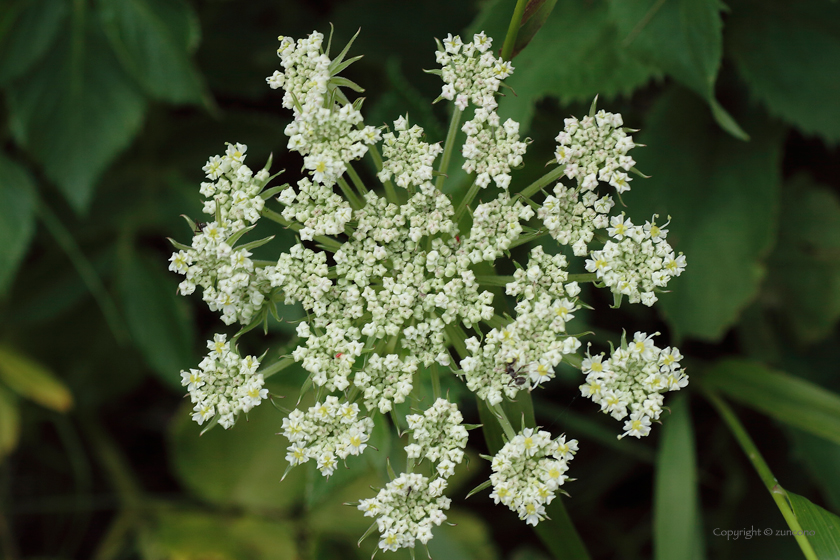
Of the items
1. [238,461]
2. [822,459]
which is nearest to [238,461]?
[238,461]

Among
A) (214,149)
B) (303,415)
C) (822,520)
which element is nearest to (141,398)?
(214,149)

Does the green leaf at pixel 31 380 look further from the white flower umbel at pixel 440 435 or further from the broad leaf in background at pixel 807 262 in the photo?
the broad leaf in background at pixel 807 262

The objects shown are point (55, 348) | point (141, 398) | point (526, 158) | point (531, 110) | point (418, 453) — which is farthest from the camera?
point (141, 398)

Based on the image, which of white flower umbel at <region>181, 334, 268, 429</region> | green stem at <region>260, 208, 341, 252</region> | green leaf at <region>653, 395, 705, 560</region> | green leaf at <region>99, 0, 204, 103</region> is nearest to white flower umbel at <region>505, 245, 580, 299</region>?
green stem at <region>260, 208, 341, 252</region>

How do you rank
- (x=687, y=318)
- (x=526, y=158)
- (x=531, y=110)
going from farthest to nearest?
(x=687, y=318), (x=526, y=158), (x=531, y=110)

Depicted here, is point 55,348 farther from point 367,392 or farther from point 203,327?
point 367,392
